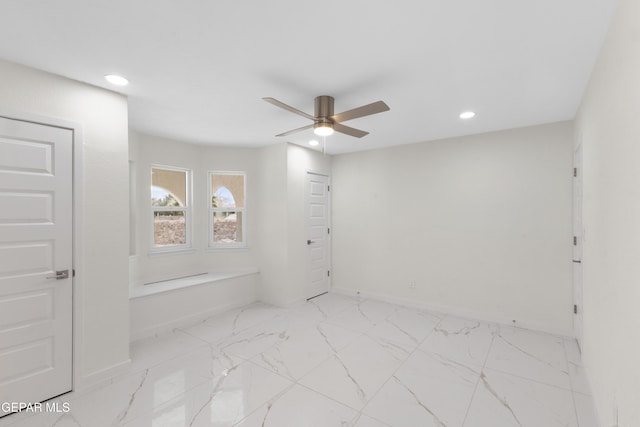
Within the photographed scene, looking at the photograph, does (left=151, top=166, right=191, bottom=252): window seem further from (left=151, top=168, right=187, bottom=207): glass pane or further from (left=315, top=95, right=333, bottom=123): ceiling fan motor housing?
(left=315, top=95, right=333, bottom=123): ceiling fan motor housing

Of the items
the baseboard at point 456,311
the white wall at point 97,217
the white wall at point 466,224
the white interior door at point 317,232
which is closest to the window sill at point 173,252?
the white wall at point 97,217

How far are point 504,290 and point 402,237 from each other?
1.48 metres

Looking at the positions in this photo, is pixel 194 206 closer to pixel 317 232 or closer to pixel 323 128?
pixel 317 232

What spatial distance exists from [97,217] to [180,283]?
5.50 feet

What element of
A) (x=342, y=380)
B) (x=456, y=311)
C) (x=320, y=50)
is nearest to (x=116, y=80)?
(x=320, y=50)

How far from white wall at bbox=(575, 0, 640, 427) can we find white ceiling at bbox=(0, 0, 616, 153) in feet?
0.89

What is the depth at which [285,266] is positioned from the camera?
428 cm

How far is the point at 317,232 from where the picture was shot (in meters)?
4.90

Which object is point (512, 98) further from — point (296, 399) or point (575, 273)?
point (296, 399)

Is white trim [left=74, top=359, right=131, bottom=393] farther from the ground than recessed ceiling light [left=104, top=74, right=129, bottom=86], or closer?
closer

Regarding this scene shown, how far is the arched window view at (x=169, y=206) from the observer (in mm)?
4121

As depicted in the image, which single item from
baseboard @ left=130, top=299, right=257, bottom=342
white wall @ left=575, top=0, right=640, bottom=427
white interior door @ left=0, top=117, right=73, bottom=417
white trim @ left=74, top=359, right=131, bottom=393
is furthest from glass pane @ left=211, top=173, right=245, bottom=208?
white wall @ left=575, top=0, right=640, bottom=427

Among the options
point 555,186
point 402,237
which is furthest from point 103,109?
point 555,186

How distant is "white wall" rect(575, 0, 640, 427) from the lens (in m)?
1.25
